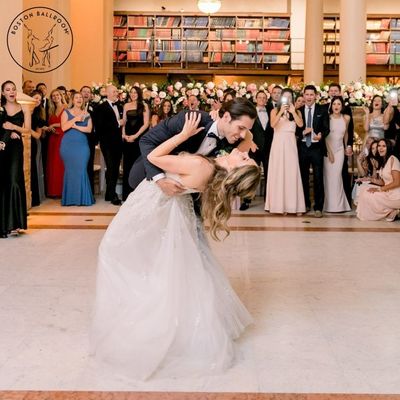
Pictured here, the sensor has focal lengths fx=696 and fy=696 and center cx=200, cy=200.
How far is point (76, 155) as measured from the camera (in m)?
9.31

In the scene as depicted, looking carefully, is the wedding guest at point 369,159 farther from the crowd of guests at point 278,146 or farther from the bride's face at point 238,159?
the bride's face at point 238,159

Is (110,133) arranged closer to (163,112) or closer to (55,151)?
(163,112)

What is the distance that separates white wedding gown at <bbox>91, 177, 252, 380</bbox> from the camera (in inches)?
124

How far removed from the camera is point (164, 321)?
10.5 ft

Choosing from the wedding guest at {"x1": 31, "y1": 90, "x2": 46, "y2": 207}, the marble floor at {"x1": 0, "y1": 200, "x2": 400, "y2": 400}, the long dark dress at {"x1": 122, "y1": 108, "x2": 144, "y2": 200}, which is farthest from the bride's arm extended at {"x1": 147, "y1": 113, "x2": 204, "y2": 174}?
the long dark dress at {"x1": 122, "y1": 108, "x2": 144, "y2": 200}

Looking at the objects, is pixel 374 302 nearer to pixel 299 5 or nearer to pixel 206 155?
pixel 206 155

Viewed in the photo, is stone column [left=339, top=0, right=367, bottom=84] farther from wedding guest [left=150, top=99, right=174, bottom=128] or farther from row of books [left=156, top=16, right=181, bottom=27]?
row of books [left=156, top=16, right=181, bottom=27]

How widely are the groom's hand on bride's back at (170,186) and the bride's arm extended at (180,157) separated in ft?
0.28

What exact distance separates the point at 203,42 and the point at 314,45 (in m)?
4.35

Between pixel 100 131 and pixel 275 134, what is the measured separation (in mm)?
2476

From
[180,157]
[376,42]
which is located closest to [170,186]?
[180,157]

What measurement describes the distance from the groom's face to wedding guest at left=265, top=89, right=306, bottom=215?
17.9 feet

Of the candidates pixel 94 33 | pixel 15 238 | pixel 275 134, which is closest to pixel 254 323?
pixel 15 238

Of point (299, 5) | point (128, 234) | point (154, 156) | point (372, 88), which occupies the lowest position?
point (128, 234)
